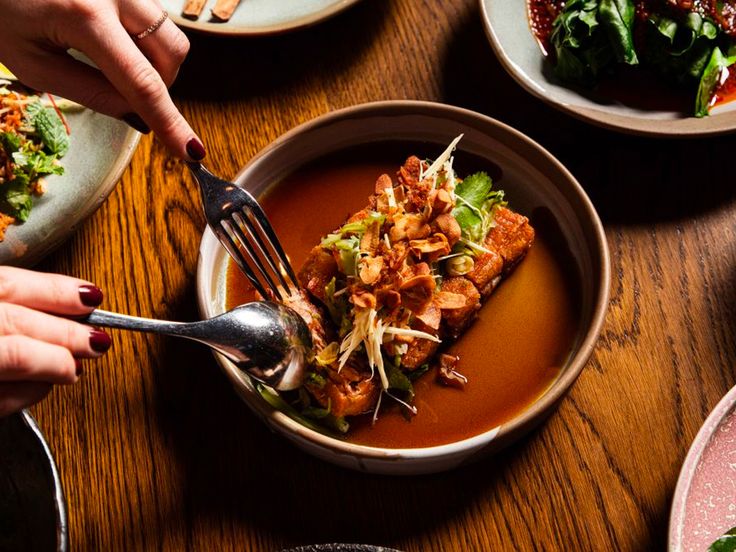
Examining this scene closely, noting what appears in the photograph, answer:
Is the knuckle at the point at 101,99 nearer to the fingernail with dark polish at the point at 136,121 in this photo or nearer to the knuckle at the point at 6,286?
the fingernail with dark polish at the point at 136,121

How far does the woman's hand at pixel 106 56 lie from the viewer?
5.35ft

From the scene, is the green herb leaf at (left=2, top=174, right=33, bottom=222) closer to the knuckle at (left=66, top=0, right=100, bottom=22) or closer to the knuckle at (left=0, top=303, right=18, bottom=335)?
the knuckle at (left=66, top=0, right=100, bottom=22)

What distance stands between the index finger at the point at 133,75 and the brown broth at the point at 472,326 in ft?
1.36

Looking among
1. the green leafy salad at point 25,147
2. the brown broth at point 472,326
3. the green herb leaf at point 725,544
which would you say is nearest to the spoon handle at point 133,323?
the brown broth at point 472,326

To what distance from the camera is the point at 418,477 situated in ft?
6.06

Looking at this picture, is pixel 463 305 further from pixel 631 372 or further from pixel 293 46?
pixel 293 46

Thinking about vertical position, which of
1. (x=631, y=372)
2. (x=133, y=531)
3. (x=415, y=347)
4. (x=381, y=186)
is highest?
(x=381, y=186)

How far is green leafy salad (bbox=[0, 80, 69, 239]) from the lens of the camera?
2.04 meters

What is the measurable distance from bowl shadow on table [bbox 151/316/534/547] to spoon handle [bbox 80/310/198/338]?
481 mm

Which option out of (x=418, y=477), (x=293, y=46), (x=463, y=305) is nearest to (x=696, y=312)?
(x=463, y=305)

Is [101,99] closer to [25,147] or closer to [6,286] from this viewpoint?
[25,147]

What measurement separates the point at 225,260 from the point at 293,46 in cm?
83

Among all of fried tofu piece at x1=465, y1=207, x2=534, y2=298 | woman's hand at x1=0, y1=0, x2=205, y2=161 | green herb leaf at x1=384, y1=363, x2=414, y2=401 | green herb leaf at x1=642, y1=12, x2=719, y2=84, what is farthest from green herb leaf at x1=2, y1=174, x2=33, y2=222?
green herb leaf at x1=642, y1=12, x2=719, y2=84

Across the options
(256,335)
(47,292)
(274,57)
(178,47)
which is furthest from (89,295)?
(274,57)
